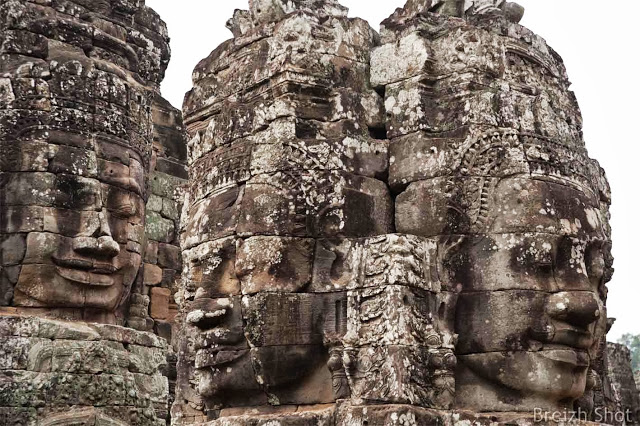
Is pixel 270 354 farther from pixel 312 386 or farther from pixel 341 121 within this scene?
pixel 341 121

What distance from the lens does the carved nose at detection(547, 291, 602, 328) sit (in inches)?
267

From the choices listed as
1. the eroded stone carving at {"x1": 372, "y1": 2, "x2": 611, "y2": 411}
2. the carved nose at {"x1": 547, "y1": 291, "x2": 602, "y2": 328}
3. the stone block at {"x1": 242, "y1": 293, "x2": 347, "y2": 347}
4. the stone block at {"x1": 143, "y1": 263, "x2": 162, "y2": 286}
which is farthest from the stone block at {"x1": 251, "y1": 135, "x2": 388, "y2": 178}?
the stone block at {"x1": 143, "y1": 263, "x2": 162, "y2": 286}

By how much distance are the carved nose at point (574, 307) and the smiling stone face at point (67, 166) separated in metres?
7.13

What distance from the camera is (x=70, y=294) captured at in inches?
499

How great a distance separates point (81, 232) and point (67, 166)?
0.82 meters

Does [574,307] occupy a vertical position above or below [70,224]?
below

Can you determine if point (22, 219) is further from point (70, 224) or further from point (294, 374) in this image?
point (294, 374)

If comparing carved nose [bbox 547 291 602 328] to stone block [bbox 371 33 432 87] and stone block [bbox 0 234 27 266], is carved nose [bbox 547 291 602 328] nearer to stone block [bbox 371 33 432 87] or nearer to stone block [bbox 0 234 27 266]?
stone block [bbox 371 33 432 87]

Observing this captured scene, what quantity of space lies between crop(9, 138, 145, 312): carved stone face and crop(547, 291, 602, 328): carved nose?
7134mm

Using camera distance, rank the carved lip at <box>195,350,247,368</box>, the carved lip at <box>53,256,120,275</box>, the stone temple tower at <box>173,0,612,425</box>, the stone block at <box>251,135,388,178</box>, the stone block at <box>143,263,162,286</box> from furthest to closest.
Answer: the stone block at <box>143,263,162,286</box> < the carved lip at <box>53,256,120,275</box> < the stone block at <box>251,135,388,178</box> < the carved lip at <box>195,350,247,368</box> < the stone temple tower at <box>173,0,612,425</box>

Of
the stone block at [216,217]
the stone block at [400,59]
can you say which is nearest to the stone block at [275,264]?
the stone block at [216,217]

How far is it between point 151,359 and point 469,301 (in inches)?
290

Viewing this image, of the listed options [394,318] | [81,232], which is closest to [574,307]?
[394,318]

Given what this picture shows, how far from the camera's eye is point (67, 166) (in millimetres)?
12883
